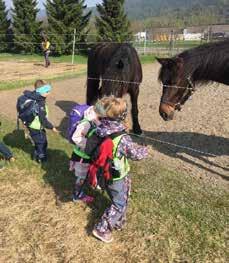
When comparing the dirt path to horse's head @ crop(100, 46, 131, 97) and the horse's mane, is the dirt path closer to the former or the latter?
horse's head @ crop(100, 46, 131, 97)

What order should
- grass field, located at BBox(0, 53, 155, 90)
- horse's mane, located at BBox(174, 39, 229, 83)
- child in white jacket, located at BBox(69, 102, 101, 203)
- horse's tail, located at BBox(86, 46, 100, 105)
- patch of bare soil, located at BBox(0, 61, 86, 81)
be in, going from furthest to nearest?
patch of bare soil, located at BBox(0, 61, 86, 81), grass field, located at BBox(0, 53, 155, 90), horse's tail, located at BBox(86, 46, 100, 105), horse's mane, located at BBox(174, 39, 229, 83), child in white jacket, located at BBox(69, 102, 101, 203)

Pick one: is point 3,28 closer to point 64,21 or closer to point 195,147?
point 64,21

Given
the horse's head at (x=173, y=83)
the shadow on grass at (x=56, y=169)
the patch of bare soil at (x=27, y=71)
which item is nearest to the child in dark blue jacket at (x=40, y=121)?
the shadow on grass at (x=56, y=169)

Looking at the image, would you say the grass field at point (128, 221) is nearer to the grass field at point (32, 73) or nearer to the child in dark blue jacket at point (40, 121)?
the child in dark blue jacket at point (40, 121)

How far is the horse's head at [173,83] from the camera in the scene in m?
4.53

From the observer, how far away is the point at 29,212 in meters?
4.22

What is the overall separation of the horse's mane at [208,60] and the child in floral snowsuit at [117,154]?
1.49m

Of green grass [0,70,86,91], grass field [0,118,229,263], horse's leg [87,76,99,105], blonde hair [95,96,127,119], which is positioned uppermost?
blonde hair [95,96,127,119]

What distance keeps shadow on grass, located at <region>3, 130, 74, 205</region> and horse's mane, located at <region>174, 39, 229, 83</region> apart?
2072 millimetres

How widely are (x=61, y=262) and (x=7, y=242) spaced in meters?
0.68

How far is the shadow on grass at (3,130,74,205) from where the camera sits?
4624 mm

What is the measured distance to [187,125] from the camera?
23.2ft

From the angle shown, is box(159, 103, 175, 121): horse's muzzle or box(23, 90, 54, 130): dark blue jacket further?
Answer: box(23, 90, 54, 130): dark blue jacket

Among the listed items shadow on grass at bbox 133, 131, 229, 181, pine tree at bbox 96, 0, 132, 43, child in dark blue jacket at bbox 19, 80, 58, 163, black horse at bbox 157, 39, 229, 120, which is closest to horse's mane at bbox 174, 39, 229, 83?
black horse at bbox 157, 39, 229, 120
